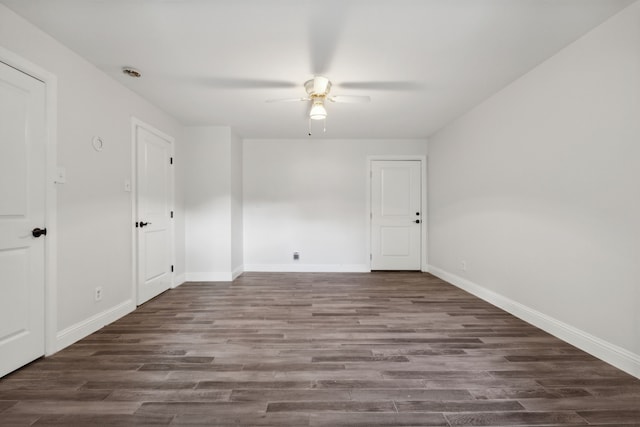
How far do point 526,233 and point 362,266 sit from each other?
2.89 meters

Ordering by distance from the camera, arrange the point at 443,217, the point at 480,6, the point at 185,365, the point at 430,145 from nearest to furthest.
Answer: the point at 480,6, the point at 185,365, the point at 443,217, the point at 430,145

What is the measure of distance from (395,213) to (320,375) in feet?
12.7

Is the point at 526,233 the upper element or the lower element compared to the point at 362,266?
upper

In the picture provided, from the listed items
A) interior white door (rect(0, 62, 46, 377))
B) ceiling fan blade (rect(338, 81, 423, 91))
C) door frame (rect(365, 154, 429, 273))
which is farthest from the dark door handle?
door frame (rect(365, 154, 429, 273))

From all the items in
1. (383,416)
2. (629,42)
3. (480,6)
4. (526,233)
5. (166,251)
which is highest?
(480,6)

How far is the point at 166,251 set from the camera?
156 inches

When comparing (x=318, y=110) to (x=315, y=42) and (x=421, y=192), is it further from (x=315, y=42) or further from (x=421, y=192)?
(x=421, y=192)

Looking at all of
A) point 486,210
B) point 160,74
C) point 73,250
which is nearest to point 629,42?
point 486,210

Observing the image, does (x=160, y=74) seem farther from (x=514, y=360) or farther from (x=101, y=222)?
(x=514, y=360)

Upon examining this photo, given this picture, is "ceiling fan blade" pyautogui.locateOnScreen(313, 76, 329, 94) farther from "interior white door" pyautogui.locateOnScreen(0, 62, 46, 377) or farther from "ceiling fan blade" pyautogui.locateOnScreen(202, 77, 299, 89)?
"interior white door" pyautogui.locateOnScreen(0, 62, 46, 377)

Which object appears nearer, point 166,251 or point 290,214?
point 166,251

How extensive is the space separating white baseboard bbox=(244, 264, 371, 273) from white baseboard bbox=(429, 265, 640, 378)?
2087mm

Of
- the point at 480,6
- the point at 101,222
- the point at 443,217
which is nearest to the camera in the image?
the point at 480,6

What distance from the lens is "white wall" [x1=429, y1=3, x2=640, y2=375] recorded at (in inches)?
76.1
